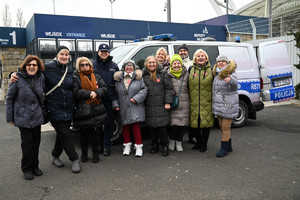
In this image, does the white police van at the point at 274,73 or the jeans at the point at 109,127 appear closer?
the jeans at the point at 109,127

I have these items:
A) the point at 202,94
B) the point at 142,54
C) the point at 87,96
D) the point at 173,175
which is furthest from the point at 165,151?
the point at 142,54

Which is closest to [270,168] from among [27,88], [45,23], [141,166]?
[141,166]

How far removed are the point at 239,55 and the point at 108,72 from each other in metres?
3.39

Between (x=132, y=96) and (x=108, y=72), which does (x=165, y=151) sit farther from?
(x=108, y=72)

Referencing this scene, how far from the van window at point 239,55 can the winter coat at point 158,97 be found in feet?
7.43

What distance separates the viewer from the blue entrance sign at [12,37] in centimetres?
1262

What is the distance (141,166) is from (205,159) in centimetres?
107

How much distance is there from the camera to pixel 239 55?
6.43m

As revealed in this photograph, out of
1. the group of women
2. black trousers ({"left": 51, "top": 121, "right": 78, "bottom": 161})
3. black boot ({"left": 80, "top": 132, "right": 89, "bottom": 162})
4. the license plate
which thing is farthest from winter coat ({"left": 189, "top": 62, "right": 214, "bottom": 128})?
the license plate

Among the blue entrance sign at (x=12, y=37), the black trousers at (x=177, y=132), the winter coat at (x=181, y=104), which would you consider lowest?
the black trousers at (x=177, y=132)

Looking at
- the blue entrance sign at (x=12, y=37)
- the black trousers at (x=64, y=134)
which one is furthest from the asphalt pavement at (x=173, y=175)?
the blue entrance sign at (x=12, y=37)

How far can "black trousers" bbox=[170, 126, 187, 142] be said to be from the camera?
16.0ft

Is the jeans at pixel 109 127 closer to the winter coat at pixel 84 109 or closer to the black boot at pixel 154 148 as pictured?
the winter coat at pixel 84 109

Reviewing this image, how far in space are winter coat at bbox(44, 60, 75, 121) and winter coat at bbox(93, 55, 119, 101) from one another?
714mm
